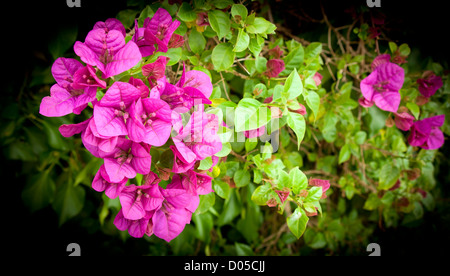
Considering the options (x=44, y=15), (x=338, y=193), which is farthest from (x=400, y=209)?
(x=44, y=15)

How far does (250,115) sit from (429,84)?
2.26 ft

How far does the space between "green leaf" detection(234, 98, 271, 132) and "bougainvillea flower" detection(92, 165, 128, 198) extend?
249 mm

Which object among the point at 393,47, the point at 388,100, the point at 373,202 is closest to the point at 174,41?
the point at 388,100

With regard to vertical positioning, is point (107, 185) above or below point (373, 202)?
above

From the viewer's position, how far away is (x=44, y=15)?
870 millimetres

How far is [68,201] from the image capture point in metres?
1.04

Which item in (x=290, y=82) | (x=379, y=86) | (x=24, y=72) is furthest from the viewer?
(x=24, y=72)

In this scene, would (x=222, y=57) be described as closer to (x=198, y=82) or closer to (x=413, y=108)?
(x=198, y=82)

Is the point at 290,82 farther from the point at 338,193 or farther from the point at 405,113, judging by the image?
the point at 338,193

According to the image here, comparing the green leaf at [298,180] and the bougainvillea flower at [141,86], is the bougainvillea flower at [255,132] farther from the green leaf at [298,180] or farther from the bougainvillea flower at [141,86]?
the bougainvillea flower at [141,86]

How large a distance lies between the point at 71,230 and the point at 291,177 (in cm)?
106

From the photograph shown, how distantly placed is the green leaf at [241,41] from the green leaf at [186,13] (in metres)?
0.12

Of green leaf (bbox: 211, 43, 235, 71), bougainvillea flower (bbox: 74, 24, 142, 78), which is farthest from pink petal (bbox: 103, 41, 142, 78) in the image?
green leaf (bbox: 211, 43, 235, 71)

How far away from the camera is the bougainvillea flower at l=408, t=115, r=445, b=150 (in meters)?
0.83
